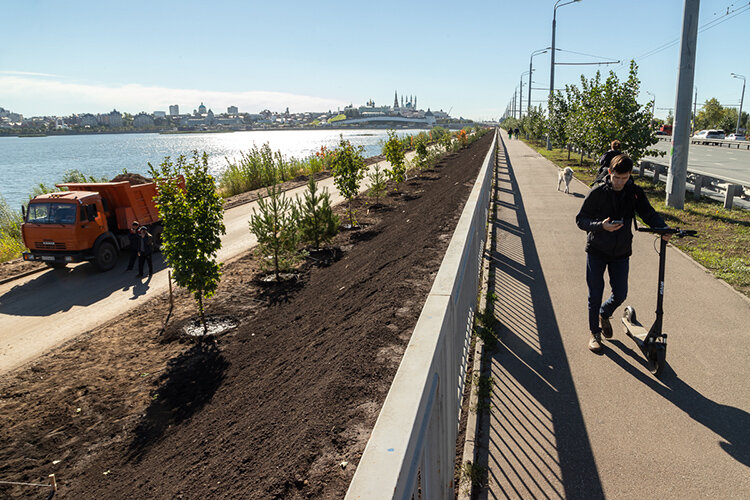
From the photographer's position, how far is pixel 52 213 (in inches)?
421

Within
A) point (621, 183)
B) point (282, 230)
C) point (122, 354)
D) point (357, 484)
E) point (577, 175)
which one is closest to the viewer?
point (357, 484)

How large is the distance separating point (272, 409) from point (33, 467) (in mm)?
2262

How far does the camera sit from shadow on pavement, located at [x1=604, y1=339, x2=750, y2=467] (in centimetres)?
351

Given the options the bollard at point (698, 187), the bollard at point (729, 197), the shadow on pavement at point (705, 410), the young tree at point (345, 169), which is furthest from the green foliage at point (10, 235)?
the bollard at point (698, 187)

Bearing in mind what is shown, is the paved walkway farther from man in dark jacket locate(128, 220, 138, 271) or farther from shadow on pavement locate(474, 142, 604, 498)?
man in dark jacket locate(128, 220, 138, 271)

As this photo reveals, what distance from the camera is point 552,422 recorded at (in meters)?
3.86

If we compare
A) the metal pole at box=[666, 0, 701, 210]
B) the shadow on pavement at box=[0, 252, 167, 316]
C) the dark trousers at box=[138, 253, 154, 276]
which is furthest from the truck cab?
the metal pole at box=[666, 0, 701, 210]

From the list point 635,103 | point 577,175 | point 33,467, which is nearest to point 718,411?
point 33,467

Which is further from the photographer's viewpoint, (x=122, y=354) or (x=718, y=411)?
(x=122, y=354)

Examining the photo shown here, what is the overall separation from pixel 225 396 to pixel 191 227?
285 cm

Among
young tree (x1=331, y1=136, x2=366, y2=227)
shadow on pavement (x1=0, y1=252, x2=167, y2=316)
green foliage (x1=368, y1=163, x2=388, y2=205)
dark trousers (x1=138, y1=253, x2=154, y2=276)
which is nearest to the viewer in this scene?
shadow on pavement (x1=0, y1=252, x2=167, y2=316)

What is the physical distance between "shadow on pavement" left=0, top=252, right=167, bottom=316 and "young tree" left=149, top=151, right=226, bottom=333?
9.78ft

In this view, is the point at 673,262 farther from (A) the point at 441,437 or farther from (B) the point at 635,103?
(B) the point at 635,103

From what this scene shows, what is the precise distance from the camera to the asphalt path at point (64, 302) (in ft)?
24.0
